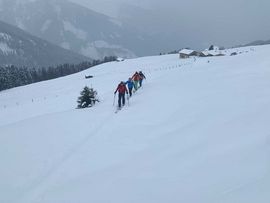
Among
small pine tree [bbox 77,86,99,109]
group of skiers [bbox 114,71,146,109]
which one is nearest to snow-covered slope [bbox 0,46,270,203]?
group of skiers [bbox 114,71,146,109]

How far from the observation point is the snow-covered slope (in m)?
10.3

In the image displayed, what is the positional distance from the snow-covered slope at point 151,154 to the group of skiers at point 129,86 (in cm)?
314

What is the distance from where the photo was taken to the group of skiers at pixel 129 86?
2602 centimetres

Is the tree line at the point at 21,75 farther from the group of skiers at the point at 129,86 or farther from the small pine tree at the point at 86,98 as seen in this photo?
the small pine tree at the point at 86,98

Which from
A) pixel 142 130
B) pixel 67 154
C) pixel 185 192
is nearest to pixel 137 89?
pixel 142 130

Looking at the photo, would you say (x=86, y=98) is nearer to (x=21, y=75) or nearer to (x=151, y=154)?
(x=151, y=154)

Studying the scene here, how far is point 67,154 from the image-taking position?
15.7 m

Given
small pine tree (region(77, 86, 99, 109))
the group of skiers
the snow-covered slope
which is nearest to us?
the snow-covered slope

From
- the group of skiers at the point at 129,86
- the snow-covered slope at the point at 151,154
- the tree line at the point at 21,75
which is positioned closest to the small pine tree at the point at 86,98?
the group of skiers at the point at 129,86

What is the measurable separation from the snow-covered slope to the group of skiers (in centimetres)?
314

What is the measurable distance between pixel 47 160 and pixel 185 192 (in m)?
6.96

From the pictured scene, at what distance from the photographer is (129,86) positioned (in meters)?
30.0

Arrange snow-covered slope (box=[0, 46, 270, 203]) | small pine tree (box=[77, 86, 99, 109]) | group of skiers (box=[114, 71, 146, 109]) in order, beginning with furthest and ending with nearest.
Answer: small pine tree (box=[77, 86, 99, 109]) < group of skiers (box=[114, 71, 146, 109]) < snow-covered slope (box=[0, 46, 270, 203])

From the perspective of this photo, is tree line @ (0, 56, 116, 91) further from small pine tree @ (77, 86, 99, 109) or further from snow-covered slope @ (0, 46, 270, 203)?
snow-covered slope @ (0, 46, 270, 203)
